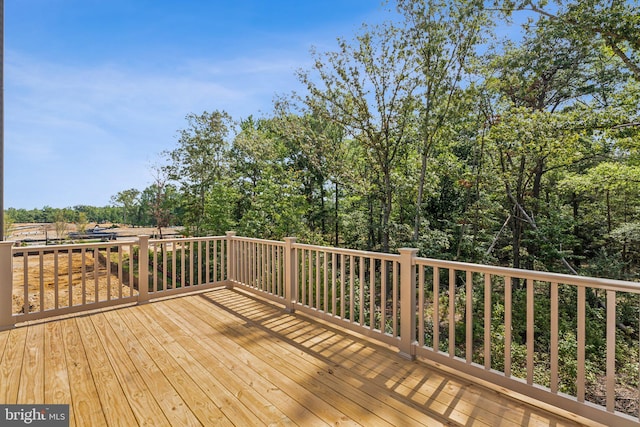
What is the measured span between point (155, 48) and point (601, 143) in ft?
36.3

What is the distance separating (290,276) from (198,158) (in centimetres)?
995

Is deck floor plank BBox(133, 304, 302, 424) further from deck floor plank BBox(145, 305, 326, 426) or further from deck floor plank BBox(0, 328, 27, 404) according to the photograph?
deck floor plank BBox(0, 328, 27, 404)

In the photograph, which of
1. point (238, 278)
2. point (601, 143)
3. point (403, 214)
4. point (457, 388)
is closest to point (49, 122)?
point (238, 278)

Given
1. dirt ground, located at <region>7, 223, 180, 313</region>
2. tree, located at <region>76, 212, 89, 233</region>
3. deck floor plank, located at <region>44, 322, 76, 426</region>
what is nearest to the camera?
deck floor plank, located at <region>44, 322, 76, 426</region>

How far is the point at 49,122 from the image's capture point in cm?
Result: 1044

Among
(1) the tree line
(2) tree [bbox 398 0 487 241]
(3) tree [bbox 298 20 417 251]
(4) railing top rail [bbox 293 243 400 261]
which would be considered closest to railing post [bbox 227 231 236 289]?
(4) railing top rail [bbox 293 243 400 261]

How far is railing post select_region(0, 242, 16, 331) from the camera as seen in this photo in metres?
3.12

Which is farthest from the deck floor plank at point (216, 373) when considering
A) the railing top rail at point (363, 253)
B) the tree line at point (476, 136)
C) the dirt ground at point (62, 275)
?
the tree line at point (476, 136)

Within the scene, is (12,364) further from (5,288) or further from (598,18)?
(598,18)

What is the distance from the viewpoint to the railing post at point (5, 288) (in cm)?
312

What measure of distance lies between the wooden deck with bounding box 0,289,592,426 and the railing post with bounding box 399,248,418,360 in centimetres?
14

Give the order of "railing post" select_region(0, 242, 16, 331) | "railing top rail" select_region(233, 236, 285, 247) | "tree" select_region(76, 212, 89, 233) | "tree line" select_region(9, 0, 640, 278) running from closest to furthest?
"railing post" select_region(0, 242, 16, 331) → "railing top rail" select_region(233, 236, 285, 247) → "tree line" select_region(9, 0, 640, 278) → "tree" select_region(76, 212, 89, 233)

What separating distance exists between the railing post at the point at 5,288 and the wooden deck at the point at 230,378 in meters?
0.17

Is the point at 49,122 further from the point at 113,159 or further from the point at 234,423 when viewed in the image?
the point at 234,423
